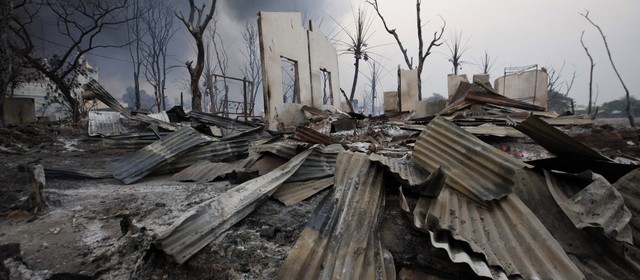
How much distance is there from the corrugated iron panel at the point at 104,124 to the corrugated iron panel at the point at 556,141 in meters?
6.34

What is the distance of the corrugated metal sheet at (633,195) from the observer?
1.31m

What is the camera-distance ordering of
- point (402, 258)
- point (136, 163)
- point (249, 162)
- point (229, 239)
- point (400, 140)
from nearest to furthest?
point (402, 258) < point (229, 239) < point (249, 162) < point (136, 163) < point (400, 140)

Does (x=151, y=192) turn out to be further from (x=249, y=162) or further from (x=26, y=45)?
(x=26, y=45)

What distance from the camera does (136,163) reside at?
3348 millimetres

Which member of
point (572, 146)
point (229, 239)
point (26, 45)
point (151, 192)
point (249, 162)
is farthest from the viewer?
point (26, 45)

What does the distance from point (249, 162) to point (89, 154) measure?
343 cm

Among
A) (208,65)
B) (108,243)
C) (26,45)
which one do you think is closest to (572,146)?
(108,243)

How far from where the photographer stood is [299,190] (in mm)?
2244

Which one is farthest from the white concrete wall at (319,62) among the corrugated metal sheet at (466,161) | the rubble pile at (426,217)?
the corrugated metal sheet at (466,161)

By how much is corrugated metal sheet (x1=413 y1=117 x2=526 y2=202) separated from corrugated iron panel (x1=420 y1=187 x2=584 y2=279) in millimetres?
71

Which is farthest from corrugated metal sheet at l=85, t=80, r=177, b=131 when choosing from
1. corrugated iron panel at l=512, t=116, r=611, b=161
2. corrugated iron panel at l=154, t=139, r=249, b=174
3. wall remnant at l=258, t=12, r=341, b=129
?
corrugated iron panel at l=512, t=116, r=611, b=161

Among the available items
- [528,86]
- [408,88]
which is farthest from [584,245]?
[528,86]

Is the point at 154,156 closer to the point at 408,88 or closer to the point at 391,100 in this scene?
the point at 391,100

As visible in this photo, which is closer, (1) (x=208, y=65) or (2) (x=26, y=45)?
(2) (x=26, y=45)
